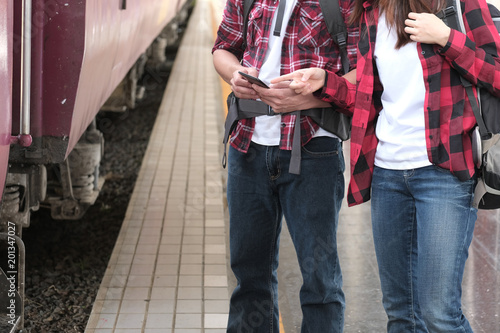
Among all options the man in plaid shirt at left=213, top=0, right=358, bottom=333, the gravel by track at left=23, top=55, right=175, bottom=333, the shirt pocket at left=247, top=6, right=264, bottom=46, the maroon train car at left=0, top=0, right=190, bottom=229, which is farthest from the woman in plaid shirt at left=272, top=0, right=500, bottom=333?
the gravel by track at left=23, top=55, right=175, bottom=333

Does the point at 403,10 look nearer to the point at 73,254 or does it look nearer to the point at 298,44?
the point at 298,44

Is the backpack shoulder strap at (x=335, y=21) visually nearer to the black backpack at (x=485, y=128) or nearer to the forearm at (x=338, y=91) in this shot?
the forearm at (x=338, y=91)

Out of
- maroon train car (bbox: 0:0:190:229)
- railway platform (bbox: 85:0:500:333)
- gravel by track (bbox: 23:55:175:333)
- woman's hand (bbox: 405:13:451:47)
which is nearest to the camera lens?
woman's hand (bbox: 405:13:451:47)

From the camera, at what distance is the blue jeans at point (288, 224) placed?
248 cm

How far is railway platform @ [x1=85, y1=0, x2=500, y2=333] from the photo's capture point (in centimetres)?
365

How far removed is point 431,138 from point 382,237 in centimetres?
42

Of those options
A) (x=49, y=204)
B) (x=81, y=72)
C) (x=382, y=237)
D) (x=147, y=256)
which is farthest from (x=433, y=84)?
(x=49, y=204)

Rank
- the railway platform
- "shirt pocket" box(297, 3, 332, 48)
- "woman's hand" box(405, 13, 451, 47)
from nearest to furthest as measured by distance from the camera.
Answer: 1. "woman's hand" box(405, 13, 451, 47)
2. "shirt pocket" box(297, 3, 332, 48)
3. the railway platform

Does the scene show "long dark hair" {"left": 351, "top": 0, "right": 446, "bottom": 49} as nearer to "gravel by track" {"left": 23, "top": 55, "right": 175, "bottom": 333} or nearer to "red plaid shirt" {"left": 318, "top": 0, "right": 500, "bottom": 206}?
"red plaid shirt" {"left": 318, "top": 0, "right": 500, "bottom": 206}

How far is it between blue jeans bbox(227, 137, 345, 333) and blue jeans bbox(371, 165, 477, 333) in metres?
0.20

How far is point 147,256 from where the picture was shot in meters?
4.53

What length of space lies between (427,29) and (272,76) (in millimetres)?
569

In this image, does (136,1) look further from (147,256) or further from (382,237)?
(382,237)

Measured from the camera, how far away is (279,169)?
2.49 metres
